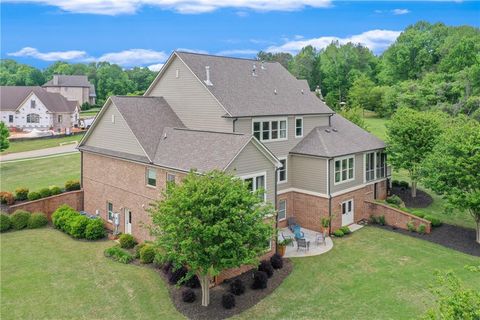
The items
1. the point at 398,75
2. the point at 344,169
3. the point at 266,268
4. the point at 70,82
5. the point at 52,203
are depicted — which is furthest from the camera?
the point at 70,82

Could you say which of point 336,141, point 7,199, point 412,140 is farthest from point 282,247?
point 7,199

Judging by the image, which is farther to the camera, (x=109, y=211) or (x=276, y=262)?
(x=109, y=211)

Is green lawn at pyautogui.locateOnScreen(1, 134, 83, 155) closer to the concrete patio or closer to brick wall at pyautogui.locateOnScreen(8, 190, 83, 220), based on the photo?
brick wall at pyautogui.locateOnScreen(8, 190, 83, 220)

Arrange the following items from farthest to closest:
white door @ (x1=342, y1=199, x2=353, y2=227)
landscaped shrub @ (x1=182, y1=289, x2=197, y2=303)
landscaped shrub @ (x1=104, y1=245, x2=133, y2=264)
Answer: white door @ (x1=342, y1=199, x2=353, y2=227)
landscaped shrub @ (x1=104, y1=245, x2=133, y2=264)
landscaped shrub @ (x1=182, y1=289, x2=197, y2=303)

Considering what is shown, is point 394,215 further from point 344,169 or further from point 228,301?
point 228,301

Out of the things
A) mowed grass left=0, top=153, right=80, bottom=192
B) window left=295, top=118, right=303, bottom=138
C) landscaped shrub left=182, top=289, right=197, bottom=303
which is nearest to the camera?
landscaped shrub left=182, top=289, right=197, bottom=303

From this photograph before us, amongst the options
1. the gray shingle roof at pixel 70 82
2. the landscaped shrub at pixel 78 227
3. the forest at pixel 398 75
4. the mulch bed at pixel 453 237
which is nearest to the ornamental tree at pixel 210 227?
the landscaped shrub at pixel 78 227

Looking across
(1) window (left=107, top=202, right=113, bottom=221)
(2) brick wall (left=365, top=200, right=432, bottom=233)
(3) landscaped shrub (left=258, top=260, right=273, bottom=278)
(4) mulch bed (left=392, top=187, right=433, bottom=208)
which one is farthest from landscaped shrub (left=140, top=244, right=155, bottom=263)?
(4) mulch bed (left=392, top=187, right=433, bottom=208)
